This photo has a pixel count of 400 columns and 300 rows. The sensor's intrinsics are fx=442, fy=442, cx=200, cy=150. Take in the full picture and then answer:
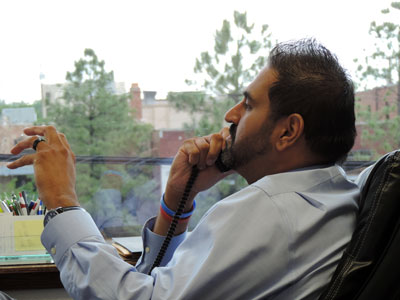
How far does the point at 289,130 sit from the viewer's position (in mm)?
982

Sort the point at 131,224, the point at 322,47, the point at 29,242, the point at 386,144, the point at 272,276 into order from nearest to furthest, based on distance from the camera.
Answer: the point at 272,276 → the point at 322,47 → the point at 29,242 → the point at 131,224 → the point at 386,144

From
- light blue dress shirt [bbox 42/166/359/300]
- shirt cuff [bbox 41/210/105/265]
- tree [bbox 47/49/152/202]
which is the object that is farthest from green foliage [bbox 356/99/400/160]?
shirt cuff [bbox 41/210/105/265]

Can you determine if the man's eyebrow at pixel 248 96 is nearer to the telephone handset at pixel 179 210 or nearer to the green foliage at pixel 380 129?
the telephone handset at pixel 179 210

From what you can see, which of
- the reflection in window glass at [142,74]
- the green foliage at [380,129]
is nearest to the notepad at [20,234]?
the reflection in window glass at [142,74]

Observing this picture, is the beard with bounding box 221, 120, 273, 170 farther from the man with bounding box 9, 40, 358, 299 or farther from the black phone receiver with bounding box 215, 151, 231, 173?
the black phone receiver with bounding box 215, 151, 231, 173

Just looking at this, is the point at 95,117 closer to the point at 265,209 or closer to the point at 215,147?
the point at 215,147

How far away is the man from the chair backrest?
0.04 m

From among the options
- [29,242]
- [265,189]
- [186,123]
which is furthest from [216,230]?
[186,123]

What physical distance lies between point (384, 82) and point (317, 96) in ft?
6.55

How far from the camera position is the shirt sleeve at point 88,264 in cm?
87

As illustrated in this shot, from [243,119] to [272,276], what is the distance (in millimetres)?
391

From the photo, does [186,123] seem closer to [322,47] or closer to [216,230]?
[322,47]

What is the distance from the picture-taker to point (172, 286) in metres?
0.85

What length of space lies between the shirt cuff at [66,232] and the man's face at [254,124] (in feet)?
1.24
